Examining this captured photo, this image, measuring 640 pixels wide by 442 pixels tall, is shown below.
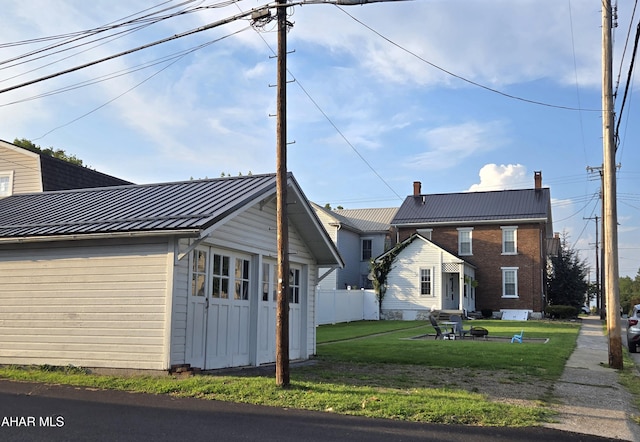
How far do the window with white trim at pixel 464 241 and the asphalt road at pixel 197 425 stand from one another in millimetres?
33642

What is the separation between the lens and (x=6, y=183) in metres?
23.8

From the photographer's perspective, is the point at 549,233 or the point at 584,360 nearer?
the point at 584,360

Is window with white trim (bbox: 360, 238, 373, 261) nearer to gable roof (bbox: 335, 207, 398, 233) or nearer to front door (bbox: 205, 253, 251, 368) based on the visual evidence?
gable roof (bbox: 335, 207, 398, 233)

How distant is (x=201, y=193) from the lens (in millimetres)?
13375

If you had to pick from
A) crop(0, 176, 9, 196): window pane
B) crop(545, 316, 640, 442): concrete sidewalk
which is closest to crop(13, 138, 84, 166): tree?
crop(0, 176, 9, 196): window pane

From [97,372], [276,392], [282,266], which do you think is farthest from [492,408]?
[97,372]

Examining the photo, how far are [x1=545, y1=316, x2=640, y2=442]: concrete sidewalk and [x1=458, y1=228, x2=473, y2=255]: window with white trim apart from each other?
24.4 m

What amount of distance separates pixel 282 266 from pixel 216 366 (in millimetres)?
3311

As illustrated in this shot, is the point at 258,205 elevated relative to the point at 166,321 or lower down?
elevated

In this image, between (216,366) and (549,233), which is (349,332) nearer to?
(216,366)

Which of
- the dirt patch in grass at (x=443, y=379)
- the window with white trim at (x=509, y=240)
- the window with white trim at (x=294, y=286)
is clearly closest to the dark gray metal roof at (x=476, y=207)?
the window with white trim at (x=509, y=240)

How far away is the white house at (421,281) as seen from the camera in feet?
121

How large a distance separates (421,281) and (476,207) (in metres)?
7.59

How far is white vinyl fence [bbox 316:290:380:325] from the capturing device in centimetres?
3136
